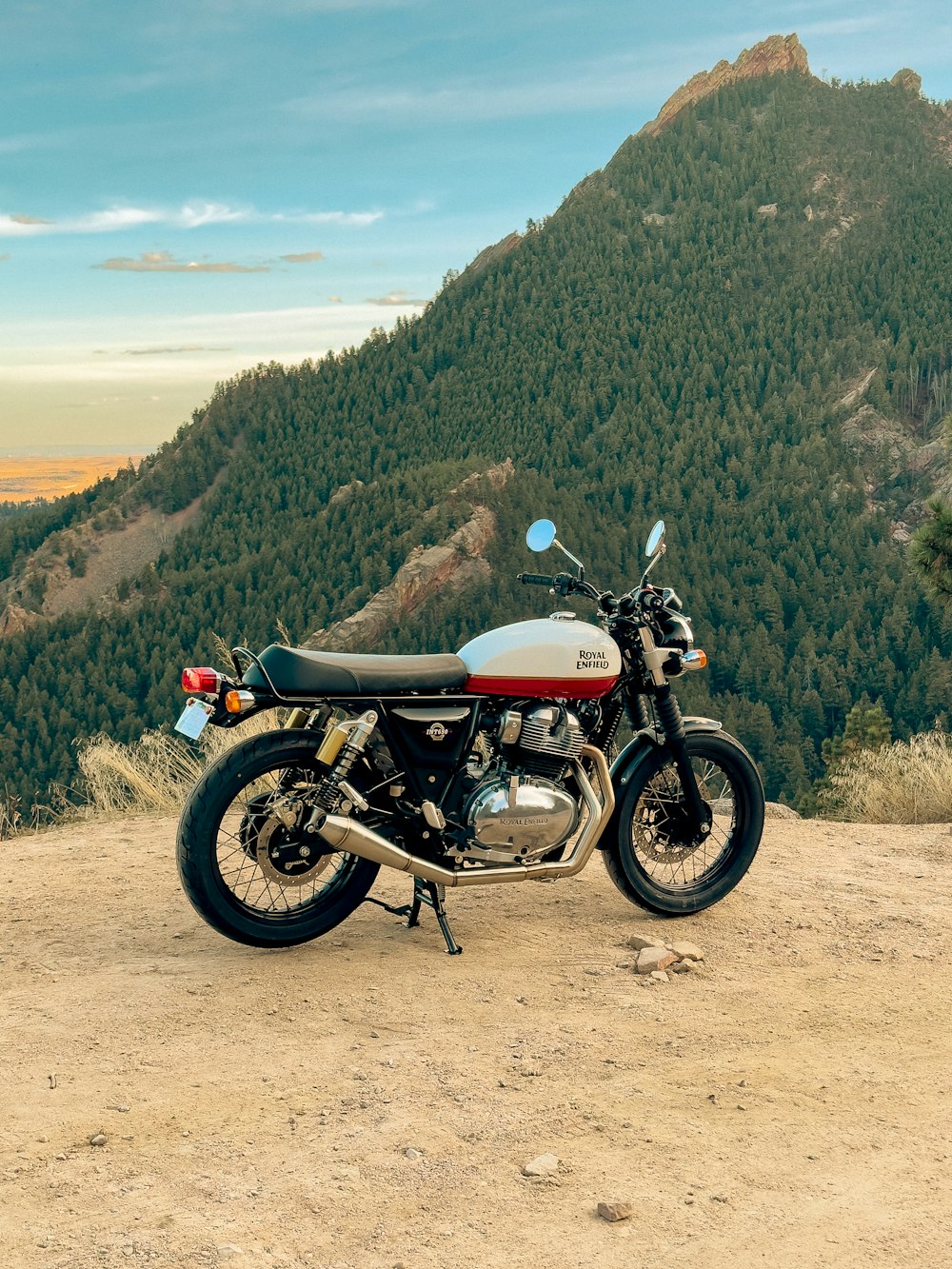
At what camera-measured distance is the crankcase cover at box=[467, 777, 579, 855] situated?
192 inches

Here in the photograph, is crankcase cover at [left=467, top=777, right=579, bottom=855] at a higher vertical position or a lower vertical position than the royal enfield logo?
lower

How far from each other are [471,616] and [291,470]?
43.4m

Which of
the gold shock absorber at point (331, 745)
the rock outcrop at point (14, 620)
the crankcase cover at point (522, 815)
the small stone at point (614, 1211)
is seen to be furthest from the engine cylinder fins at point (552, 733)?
the rock outcrop at point (14, 620)

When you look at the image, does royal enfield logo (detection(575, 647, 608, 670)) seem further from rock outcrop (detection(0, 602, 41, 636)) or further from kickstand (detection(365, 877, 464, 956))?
rock outcrop (detection(0, 602, 41, 636))

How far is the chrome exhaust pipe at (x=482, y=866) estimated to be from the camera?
4.64 metres

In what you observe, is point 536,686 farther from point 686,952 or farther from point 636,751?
point 686,952

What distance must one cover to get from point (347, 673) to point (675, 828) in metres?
1.70

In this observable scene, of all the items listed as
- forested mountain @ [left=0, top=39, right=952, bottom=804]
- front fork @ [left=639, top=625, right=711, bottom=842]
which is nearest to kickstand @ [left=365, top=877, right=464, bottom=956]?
front fork @ [left=639, top=625, right=711, bottom=842]

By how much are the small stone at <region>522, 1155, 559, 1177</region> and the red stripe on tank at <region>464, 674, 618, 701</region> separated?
6.47 ft

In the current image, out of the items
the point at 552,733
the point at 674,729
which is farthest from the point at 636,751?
the point at 552,733

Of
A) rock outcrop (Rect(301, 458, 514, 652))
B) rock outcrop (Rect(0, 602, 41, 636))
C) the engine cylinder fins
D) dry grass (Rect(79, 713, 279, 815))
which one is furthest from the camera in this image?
rock outcrop (Rect(0, 602, 41, 636))

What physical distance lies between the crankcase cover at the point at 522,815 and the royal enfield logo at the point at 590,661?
→ 47cm

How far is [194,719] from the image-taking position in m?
4.54

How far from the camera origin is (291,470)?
11994cm
